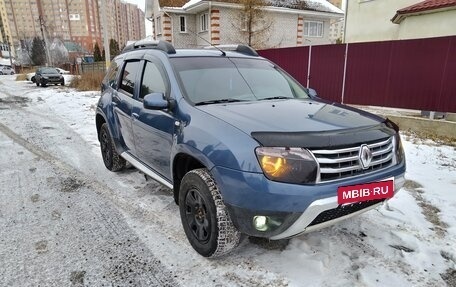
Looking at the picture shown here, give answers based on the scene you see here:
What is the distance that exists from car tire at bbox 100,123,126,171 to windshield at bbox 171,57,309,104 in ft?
6.62

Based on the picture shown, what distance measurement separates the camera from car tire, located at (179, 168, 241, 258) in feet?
8.35

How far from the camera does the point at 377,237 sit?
3.12 meters

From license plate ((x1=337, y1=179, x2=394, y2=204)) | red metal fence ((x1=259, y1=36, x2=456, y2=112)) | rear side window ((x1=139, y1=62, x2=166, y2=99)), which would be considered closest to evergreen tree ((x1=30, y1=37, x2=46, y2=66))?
red metal fence ((x1=259, y1=36, x2=456, y2=112))

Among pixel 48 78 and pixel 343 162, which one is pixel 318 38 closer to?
pixel 48 78

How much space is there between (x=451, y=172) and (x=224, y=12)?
67.6 ft

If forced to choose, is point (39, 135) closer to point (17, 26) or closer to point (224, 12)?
point (224, 12)

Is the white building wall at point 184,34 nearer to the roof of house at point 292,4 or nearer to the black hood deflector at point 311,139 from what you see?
the roof of house at point 292,4

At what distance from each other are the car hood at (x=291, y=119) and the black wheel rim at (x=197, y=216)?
690mm

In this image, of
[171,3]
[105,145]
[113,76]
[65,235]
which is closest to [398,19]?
[113,76]

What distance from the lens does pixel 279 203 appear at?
2254mm

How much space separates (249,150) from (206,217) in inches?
28.7

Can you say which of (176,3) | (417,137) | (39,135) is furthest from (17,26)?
(417,137)

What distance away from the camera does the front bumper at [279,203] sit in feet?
7.38

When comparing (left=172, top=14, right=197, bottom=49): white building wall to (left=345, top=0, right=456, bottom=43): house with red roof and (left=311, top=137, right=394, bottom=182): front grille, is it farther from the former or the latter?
(left=311, top=137, right=394, bottom=182): front grille
